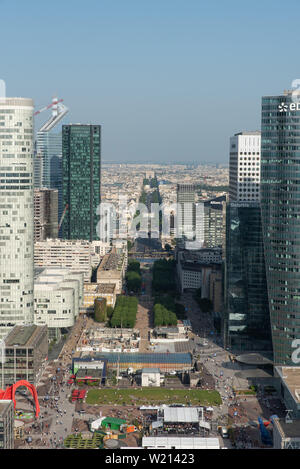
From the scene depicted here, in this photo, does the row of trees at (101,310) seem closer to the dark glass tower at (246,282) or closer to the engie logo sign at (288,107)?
the dark glass tower at (246,282)

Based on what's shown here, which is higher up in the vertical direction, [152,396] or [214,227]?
[214,227]

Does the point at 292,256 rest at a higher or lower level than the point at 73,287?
higher

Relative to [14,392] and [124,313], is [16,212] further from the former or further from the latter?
[124,313]

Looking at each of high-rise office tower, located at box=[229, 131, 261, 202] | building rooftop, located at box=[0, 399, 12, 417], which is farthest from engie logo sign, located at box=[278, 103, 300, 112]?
building rooftop, located at box=[0, 399, 12, 417]

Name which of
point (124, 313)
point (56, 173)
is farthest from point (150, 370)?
point (56, 173)

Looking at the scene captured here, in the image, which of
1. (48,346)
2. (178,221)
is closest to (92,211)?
(178,221)

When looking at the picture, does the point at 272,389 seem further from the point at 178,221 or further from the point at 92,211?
the point at 178,221

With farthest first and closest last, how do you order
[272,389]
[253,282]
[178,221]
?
[178,221]
[253,282]
[272,389]
